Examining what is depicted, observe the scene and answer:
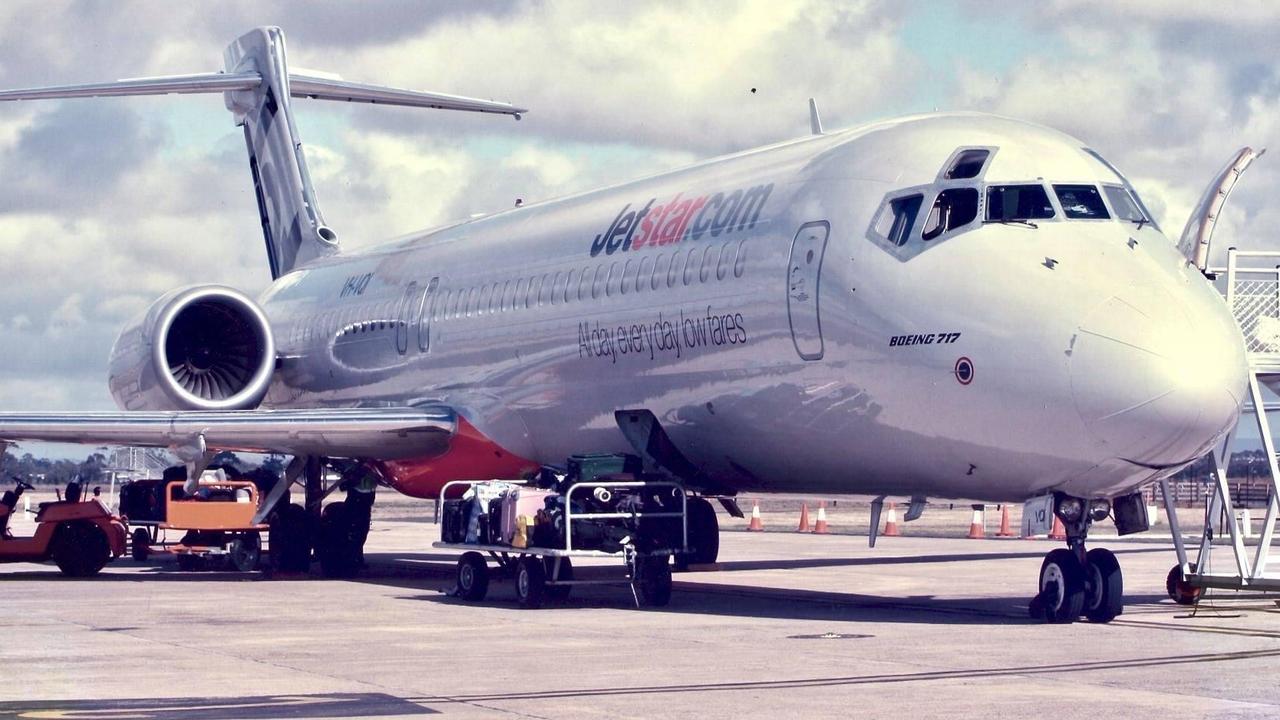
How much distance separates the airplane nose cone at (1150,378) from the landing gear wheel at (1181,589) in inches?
131

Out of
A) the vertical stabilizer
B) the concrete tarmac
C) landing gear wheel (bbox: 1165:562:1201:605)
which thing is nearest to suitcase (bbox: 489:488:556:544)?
the concrete tarmac

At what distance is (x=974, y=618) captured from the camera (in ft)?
51.2

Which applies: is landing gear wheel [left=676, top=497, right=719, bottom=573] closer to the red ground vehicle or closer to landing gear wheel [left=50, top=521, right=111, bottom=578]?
the red ground vehicle

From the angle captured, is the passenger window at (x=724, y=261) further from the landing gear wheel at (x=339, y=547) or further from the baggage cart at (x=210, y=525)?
the baggage cart at (x=210, y=525)

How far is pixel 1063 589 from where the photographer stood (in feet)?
48.3

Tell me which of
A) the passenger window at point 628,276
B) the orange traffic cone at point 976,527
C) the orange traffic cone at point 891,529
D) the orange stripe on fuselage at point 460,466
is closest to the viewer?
the passenger window at point 628,276

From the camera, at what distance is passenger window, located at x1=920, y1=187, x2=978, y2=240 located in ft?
48.6

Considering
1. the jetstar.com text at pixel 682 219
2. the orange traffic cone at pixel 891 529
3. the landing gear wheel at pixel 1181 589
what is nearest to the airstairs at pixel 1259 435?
the landing gear wheel at pixel 1181 589

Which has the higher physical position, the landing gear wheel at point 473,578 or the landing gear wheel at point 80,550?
the landing gear wheel at point 80,550

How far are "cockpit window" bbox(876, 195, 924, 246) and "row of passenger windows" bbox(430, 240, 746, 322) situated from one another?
177cm

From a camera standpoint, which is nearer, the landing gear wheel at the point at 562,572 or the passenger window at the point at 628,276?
the landing gear wheel at the point at 562,572

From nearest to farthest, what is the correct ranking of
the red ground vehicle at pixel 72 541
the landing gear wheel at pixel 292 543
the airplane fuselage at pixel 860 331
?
1. the airplane fuselage at pixel 860 331
2. the red ground vehicle at pixel 72 541
3. the landing gear wheel at pixel 292 543

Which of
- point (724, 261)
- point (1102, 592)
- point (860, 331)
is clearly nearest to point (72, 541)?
point (724, 261)

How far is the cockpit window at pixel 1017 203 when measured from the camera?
48.2 feet
